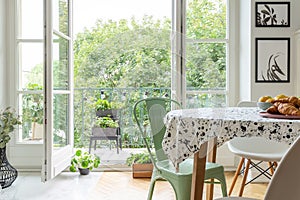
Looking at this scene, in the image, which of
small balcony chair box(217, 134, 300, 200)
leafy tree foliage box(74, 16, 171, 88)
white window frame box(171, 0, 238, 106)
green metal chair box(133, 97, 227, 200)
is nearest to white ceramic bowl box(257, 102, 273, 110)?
green metal chair box(133, 97, 227, 200)

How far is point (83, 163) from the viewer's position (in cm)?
365

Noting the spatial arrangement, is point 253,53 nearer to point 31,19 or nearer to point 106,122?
point 106,122

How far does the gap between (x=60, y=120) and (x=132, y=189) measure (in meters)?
0.99

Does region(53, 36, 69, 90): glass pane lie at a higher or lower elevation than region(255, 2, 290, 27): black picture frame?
lower

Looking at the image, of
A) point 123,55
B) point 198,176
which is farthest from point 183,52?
point 198,176

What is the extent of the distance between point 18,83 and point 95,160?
125 centimetres

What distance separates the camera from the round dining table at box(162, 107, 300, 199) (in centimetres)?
139

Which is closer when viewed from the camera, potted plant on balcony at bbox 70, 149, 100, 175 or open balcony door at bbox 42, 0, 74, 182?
open balcony door at bbox 42, 0, 74, 182

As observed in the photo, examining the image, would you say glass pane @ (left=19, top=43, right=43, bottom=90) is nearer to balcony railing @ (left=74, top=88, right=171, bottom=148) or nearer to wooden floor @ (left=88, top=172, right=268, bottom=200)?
balcony railing @ (left=74, top=88, right=171, bottom=148)

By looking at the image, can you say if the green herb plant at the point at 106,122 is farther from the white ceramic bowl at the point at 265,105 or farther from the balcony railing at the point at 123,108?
the white ceramic bowl at the point at 265,105

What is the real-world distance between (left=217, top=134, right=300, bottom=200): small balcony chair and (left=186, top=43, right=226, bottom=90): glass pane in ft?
10.1

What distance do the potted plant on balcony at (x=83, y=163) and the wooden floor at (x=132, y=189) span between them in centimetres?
19

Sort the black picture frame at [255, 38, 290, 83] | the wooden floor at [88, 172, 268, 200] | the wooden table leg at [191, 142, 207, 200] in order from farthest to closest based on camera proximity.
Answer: the black picture frame at [255, 38, 290, 83] → the wooden floor at [88, 172, 268, 200] → the wooden table leg at [191, 142, 207, 200]

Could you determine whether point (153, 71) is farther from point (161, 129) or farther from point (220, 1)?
point (161, 129)
